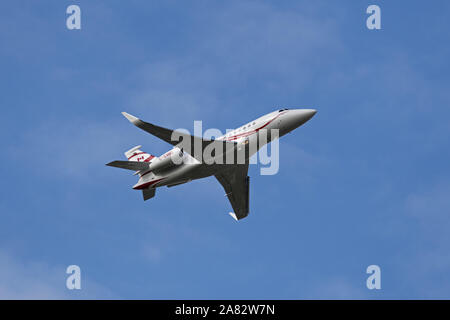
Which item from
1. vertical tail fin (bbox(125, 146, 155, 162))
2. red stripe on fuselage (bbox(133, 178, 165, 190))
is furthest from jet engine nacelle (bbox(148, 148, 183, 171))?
vertical tail fin (bbox(125, 146, 155, 162))

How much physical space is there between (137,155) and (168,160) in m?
6.76

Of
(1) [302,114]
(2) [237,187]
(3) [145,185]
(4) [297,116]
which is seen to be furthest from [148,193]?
(1) [302,114]

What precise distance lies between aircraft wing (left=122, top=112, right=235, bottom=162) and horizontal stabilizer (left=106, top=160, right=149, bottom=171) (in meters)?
5.29

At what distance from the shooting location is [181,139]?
64250mm

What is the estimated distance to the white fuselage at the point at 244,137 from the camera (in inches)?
2616

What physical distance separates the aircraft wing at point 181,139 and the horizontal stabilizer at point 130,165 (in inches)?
208

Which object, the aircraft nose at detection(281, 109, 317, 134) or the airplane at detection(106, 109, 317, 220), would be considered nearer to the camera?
the airplane at detection(106, 109, 317, 220)

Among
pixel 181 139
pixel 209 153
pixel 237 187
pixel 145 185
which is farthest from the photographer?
pixel 237 187

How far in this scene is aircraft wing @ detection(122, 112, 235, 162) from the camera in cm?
6097

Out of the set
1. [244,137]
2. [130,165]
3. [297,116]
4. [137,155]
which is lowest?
[130,165]

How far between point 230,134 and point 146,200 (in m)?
11.6

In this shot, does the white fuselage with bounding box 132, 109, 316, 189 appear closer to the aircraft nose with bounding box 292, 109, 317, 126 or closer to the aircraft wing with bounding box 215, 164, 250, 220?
the aircraft nose with bounding box 292, 109, 317, 126

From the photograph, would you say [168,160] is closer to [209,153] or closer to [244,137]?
[209,153]

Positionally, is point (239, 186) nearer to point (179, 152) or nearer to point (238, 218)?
point (238, 218)
